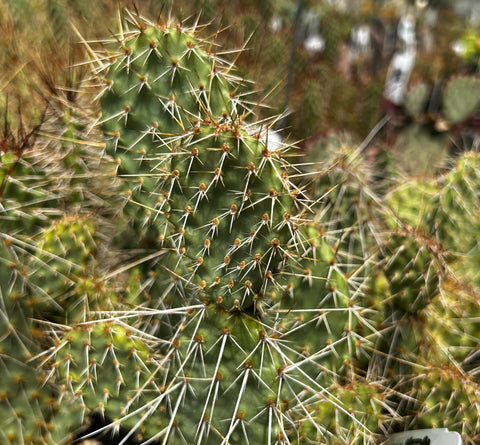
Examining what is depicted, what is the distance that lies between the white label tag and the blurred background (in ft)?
2.23

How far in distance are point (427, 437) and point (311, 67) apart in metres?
4.36

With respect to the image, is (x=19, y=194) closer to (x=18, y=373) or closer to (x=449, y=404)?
(x=18, y=373)

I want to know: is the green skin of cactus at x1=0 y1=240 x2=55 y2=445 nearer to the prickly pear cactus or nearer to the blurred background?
the prickly pear cactus

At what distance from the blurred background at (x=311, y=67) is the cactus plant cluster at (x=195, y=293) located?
0.17m

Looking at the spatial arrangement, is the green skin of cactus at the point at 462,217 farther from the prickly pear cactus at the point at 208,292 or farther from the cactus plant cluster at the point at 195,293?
the prickly pear cactus at the point at 208,292

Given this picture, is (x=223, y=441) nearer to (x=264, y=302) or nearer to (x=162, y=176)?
(x=264, y=302)

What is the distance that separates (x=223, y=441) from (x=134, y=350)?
0.79 ft

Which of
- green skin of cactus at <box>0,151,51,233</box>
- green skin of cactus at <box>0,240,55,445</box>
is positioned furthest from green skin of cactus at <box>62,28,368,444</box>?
green skin of cactus at <box>0,151,51,233</box>

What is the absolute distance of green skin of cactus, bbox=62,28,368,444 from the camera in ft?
2.95

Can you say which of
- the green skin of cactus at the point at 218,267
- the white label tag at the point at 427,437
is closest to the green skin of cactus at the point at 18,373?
the green skin of cactus at the point at 218,267

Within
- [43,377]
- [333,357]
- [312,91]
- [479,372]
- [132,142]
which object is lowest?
[312,91]

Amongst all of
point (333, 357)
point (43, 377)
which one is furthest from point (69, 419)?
point (333, 357)

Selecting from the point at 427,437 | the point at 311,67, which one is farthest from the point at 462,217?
the point at 311,67

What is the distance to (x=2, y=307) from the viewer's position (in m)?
1.05
